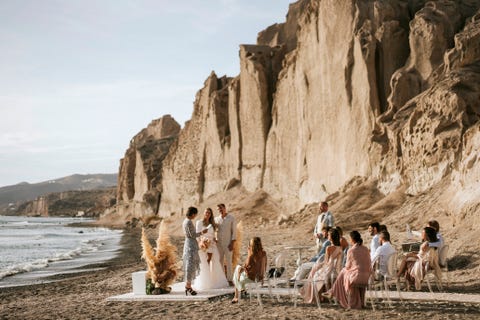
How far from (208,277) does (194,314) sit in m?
2.24

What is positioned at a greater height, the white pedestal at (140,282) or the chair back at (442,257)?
the chair back at (442,257)

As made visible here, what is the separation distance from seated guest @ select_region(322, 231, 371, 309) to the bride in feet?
10.4

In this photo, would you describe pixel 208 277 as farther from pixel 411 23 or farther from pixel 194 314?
pixel 411 23

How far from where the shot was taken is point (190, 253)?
12.7 m

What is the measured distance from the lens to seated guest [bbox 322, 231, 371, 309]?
407 inches

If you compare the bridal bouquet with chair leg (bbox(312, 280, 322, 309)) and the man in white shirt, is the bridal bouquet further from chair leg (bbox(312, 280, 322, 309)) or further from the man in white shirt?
the man in white shirt

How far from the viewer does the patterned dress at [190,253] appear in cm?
1254

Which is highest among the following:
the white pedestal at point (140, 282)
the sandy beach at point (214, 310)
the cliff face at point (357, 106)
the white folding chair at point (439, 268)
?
the cliff face at point (357, 106)

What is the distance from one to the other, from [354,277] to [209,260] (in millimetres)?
3700

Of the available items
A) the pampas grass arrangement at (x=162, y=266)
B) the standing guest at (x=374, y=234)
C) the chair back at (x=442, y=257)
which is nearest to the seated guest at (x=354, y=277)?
the standing guest at (x=374, y=234)

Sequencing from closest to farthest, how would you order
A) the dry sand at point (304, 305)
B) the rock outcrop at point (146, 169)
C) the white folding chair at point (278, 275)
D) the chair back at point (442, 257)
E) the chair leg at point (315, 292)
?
the dry sand at point (304, 305) → the chair leg at point (315, 292) → the white folding chair at point (278, 275) → the chair back at point (442, 257) → the rock outcrop at point (146, 169)

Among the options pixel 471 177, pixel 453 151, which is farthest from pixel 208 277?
pixel 453 151

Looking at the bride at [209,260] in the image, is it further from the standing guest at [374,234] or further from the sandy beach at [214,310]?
the standing guest at [374,234]

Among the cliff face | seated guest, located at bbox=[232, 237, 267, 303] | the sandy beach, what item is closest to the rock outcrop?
the cliff face
